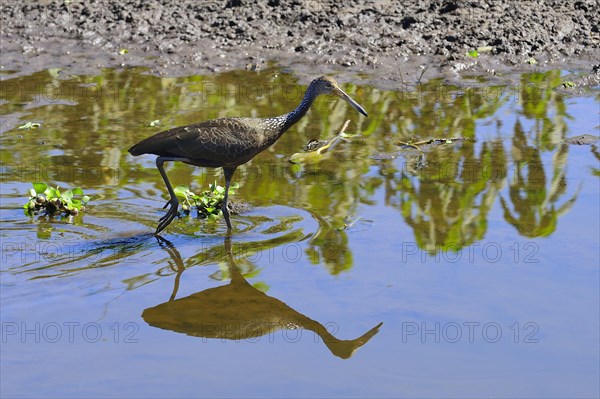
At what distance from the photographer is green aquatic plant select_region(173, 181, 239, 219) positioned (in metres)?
8.85

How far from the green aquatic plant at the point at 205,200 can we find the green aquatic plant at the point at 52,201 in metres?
0.83

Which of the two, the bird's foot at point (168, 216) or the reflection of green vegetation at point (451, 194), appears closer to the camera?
the reflection of green vegetation at point (451, 194)

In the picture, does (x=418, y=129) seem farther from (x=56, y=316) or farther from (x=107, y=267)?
(x=56, y=316)

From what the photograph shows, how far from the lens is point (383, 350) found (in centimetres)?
636

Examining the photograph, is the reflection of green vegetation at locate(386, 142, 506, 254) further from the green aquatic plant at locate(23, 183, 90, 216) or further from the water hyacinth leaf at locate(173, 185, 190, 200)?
the green aquatic plant at locate(23, 183, 90, 216)

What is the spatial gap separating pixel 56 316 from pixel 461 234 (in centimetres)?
325

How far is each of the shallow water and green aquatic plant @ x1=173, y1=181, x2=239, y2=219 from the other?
0.40 feet

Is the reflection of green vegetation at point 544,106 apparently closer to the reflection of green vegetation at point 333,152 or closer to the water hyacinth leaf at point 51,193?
the reflection of green vegetation at point 333,152

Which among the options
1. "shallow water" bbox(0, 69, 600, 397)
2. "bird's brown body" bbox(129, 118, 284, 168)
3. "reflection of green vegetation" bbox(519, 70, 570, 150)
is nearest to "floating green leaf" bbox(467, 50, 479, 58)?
"reflection of green vegetation" bbox(519, 70, 570, 150)

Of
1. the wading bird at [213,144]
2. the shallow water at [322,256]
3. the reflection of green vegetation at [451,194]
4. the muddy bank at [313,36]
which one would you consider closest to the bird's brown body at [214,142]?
the wading bird at [213,144]

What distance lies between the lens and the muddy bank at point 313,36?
1260 centimetres

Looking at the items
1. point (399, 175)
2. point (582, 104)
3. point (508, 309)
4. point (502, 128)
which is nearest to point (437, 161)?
point (399, 175)

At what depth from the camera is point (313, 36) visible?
1330 cm

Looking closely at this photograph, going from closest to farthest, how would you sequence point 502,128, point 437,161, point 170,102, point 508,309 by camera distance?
point 508,309
point 437,161
point 502,128
point 170,102
